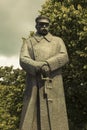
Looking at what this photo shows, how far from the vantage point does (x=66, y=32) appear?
26328 millimetres

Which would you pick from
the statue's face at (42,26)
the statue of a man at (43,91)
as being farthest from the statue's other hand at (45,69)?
the statue's face at (42,26)

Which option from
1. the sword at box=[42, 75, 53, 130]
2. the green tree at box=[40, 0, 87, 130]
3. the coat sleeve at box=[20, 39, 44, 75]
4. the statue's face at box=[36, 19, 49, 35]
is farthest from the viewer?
the green tree at box=[40, 0, 87, 130]

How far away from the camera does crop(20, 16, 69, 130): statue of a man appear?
32.9 feet

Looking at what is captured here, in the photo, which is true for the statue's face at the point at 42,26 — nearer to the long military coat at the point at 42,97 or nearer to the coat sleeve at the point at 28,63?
the long military coat at the point at 42,97

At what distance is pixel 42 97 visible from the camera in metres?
10.1

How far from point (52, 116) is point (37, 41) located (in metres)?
1.84

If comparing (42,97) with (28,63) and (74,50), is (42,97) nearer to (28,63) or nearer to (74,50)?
(28,63)

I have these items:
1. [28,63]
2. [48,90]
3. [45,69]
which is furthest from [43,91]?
[28,63]

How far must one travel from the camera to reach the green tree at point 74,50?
24.9m

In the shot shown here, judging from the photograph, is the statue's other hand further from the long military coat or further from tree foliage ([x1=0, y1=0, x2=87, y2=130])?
tree foliage ([x1=0, y1=0, x2=87, y2=130])

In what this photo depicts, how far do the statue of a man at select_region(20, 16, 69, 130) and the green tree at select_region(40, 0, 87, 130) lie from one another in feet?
44.2

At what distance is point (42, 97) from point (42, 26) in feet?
5.59

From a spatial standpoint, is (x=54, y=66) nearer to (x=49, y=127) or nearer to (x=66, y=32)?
(x=49, y=127)

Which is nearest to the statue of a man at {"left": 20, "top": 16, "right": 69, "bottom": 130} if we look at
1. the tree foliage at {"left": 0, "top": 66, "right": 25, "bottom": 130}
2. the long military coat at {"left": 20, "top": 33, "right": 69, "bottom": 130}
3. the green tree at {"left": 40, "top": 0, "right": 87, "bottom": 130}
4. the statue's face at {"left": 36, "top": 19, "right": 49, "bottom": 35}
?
the long military coat at {"left": 20, "top": 33, "right": 69, "bottom": 130}
